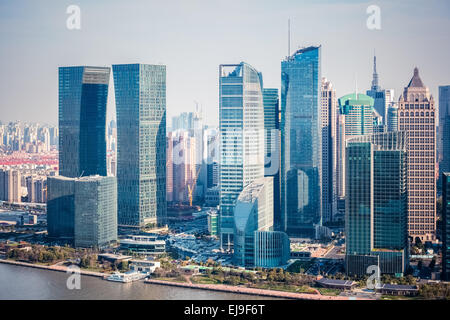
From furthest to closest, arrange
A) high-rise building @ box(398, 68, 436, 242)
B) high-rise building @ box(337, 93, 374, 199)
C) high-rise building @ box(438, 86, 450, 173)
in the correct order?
high-rise building @ box(337, 93, 374, 199)
high-rise building @ box(438, 86, 450, 173)
high-rise building @ box(398, 68, 436, 242)

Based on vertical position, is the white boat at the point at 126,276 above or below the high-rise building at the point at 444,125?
below

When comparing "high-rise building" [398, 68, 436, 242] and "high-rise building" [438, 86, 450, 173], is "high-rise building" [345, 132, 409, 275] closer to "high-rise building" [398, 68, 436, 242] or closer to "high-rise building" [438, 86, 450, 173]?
"high-rise building" [398, 68, 436, 242]

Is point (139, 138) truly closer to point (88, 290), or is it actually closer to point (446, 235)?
point (88, 290)

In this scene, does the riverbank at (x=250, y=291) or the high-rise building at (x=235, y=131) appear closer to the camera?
the riverbank at (x=250, y=291)

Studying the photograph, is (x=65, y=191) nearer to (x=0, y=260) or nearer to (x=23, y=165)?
(x=0, y=260)

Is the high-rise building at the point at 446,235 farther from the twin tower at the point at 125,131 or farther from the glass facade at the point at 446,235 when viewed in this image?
the twin tower at the point at 125,131

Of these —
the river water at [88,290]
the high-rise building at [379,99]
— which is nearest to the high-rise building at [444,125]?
the high-rise building at [379,99]

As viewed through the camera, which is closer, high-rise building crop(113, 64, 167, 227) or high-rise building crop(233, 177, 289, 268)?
high-rise building crop(233, 177, 289, 268)

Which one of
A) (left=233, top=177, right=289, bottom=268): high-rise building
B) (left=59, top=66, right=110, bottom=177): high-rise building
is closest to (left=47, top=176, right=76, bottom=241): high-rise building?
(left=59, top=66, right=110, bottom=177): high-rise building
